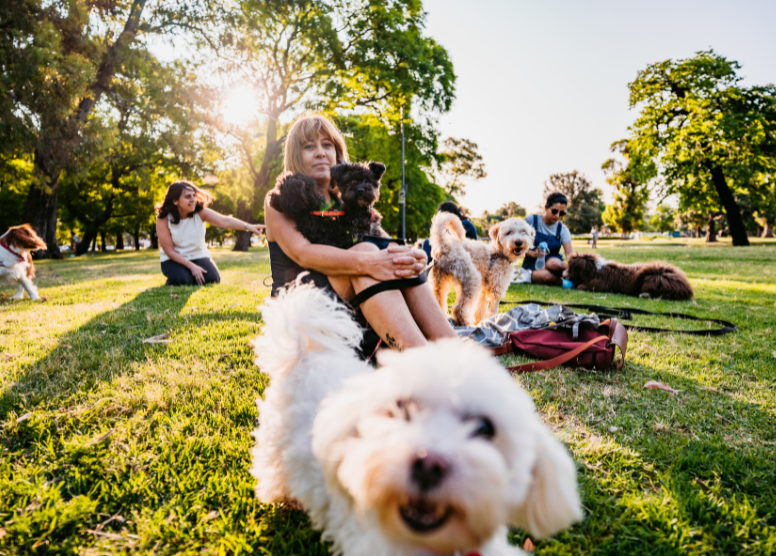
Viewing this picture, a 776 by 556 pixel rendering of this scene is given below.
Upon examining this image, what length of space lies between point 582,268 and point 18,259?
1027 centimetres

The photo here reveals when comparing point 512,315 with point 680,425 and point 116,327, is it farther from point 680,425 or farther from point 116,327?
point 116,327

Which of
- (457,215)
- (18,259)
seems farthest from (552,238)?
(18,259)

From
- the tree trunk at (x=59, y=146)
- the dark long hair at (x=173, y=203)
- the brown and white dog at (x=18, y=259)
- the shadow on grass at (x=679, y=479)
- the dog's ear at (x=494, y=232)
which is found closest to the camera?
the shadow on grass at (x=679, y=479)

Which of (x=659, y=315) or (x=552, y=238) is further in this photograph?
(x=552, y=238)

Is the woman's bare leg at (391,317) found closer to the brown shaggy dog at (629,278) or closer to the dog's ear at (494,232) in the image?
the dog's ear at (494,232)

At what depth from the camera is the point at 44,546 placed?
1.48 m

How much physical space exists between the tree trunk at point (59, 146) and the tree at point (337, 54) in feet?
11.4

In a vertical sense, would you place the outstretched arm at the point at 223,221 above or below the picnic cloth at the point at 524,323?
above

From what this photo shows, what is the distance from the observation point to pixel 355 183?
3.76m

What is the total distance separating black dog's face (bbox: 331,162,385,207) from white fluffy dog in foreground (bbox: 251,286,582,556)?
2.54 m

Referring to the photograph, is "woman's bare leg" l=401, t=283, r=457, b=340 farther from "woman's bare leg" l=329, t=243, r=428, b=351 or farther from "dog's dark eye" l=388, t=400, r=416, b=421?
"dog's dark eye" l=388, t=400, r=416, b=421

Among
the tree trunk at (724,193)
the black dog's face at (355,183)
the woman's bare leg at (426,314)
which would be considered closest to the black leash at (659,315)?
the woman's bare leg at (426,314)

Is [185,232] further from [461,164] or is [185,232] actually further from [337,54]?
[461,164]

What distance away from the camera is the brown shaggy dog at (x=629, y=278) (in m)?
6.82
